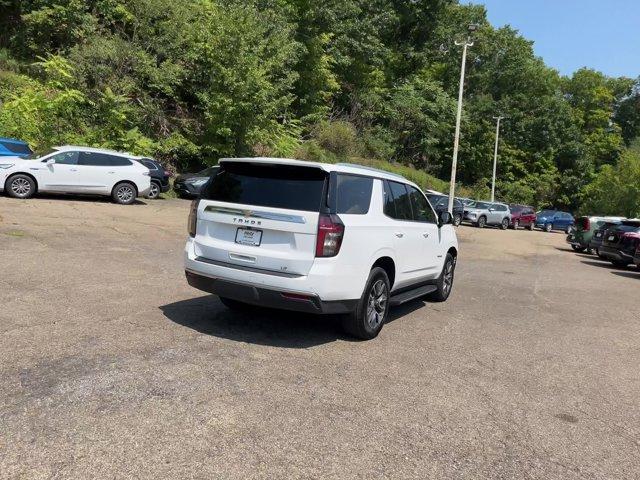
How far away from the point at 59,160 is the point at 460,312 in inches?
541

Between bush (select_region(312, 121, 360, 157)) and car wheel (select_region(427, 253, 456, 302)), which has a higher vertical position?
bush (select_region(312, 121, 360, 157))

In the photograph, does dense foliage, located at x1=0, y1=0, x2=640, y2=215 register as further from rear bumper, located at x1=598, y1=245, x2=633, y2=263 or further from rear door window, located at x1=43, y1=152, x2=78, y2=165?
rear bumper, located at x1=598, y1=245, x2=633, y2=263

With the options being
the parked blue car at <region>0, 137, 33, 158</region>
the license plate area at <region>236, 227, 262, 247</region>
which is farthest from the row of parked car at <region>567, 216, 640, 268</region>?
the parked blue car at <region>0, 137, 33, 158</region>

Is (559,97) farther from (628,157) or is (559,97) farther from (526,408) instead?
(526,408)

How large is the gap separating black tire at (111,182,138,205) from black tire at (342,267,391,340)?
564 inches

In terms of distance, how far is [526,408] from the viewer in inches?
182

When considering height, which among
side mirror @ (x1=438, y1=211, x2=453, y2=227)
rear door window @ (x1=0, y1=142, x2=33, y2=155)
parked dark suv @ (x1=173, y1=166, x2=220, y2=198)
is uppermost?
rear door window @ (x1=0, y1=142, x2=33, y2=155)

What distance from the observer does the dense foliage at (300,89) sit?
82.6ft

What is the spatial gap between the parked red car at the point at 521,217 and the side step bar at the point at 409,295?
32.4 meters

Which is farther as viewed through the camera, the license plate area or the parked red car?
the parked red car

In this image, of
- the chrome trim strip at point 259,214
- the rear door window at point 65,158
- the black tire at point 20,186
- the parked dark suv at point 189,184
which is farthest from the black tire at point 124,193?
the chrome trim strip at point 259,214

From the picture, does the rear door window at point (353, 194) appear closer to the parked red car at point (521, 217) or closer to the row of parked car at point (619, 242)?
the row of parked car at point (619, 242)

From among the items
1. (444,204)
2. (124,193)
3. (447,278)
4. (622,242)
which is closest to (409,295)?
(447,278)

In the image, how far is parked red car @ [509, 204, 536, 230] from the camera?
3866 centimetres
